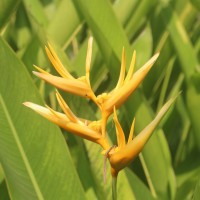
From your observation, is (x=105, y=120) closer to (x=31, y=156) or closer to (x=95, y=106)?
(x=31, y=156)

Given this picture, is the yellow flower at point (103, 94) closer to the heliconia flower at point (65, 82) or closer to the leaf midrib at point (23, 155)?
the heliconia flower at point (65, 82)

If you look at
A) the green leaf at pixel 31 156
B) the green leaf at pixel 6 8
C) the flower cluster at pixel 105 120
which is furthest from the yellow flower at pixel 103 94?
the green leaf at pixel 6 8

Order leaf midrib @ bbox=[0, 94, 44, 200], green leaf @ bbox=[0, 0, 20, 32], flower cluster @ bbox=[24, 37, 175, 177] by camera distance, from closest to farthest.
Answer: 1. flower cluster @ bbox=[24, 37, 175, 177]
2. leaf midrib @ bbox=[0, 94, 44, 200]
3. green leaf @ bbox=[0, 0, 20, 32]

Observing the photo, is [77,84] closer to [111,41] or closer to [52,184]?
[52,184]

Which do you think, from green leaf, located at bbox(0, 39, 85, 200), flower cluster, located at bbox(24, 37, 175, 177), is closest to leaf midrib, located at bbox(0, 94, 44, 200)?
green leaf, located at bbox(0, 39, 85, 200)

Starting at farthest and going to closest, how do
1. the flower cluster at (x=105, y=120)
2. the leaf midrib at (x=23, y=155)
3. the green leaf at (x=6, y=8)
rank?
1. the green leaf at (x=6, y=8)
2. the leaf midrib at (x=23, y=155)
3. the flower cluster at (x=105, y=120)

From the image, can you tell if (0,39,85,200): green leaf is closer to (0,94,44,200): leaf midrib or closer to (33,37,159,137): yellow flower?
(0,94,44,200): leaf midrib

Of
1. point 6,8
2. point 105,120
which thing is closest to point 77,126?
point 105,120

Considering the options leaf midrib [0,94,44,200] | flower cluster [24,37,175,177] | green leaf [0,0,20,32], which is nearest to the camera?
flower cluster [24,37,175,177]

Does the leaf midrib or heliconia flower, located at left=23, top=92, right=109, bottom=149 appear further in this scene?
the leaf midrib

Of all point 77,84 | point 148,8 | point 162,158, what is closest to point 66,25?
point 148,8
